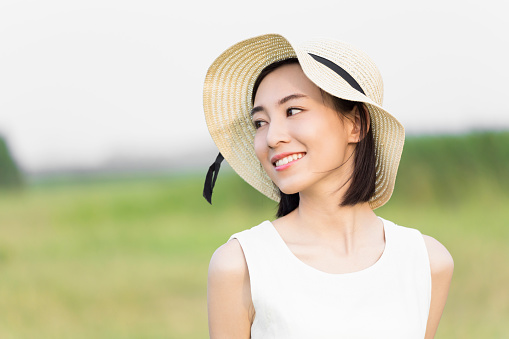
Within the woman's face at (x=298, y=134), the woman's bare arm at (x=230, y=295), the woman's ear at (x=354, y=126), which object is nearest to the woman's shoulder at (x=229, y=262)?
the woman's bare arm at (x=230, y=295)

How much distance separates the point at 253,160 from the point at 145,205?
401 centimetres

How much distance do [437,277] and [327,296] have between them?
0.36m

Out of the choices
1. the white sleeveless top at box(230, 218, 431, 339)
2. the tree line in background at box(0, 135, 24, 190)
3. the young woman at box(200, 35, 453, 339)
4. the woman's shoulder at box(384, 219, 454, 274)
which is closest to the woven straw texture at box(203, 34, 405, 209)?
the young woman at box(200, 35, 453, 339)

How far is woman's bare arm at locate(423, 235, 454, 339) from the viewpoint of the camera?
1.63 metres

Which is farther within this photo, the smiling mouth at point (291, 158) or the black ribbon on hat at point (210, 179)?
the black ribbon on hat at point (210, 179)

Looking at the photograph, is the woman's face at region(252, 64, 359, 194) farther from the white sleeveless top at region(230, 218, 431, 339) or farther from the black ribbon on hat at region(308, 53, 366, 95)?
the white sleeveless top at region(230, 218, 431, 339)

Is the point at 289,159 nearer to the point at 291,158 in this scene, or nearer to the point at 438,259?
the point at 291,158

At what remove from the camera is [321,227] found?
62.3 inches

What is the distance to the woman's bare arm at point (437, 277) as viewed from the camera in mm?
1627

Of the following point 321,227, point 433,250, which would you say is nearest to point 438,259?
point 433,250

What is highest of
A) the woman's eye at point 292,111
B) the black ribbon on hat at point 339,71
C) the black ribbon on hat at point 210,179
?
the black ribbon on hat at point 339,71

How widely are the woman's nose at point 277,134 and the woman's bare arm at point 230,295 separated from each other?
28 cm

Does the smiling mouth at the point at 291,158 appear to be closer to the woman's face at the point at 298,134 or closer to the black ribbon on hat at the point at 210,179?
the woman's face at the point at 298,134

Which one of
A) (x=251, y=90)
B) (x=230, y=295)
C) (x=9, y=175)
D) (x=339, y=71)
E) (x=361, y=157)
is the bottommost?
(x=9, y=175)
